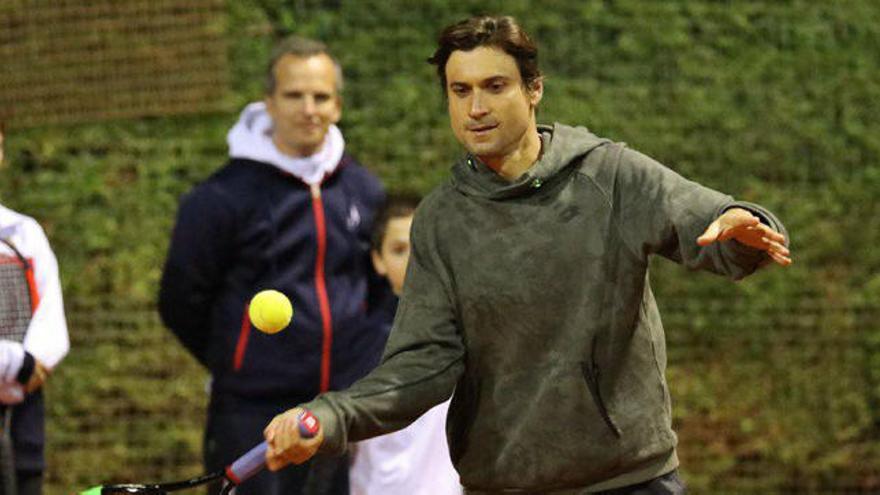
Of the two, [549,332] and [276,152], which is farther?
[276,152]

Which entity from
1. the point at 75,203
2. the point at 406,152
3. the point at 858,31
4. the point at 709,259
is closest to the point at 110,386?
the point at 75,203

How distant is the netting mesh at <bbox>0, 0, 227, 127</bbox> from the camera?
7184mm

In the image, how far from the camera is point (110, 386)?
718 cm

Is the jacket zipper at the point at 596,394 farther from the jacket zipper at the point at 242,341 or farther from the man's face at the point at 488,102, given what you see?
the jacket zipper at the point at 242,341

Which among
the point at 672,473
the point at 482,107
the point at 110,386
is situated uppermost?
the point at 482,107

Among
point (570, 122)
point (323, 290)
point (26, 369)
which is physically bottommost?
point (26, 369)

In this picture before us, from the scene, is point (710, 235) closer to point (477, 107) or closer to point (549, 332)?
point (549, 332)

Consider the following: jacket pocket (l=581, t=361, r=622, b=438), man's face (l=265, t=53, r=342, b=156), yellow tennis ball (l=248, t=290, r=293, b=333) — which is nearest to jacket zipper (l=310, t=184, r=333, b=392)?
man's face (l=265, t=53, r=342, b=156)

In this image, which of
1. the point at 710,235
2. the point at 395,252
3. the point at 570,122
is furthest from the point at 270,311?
the point at 570,122

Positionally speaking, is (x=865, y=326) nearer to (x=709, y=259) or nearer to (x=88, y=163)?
(x=88, y=163)

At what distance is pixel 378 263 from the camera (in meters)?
5.46

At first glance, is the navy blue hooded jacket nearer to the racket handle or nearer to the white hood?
the white hood

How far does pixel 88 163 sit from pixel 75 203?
174 mm

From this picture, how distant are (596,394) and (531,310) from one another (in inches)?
9.0
